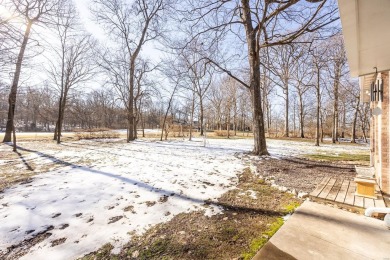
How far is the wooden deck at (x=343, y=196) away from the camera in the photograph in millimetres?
2963

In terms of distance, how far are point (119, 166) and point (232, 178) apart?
3.90 metres

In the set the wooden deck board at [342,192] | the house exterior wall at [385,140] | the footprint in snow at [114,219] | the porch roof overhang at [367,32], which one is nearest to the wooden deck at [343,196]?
the wooden deck board at [342,192]

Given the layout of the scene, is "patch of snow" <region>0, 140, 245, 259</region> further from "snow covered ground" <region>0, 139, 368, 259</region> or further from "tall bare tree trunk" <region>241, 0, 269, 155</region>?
"tall bare tree trunk" <region>241, 0, 269, 155</region>

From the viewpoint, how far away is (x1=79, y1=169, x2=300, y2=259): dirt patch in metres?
2.22

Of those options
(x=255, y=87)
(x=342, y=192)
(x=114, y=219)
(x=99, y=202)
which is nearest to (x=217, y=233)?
(x=114, y=219)

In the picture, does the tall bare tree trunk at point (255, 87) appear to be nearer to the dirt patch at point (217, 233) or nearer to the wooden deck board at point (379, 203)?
the dirt patch at point (217, 233)

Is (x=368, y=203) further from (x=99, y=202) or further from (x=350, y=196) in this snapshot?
(x=99, y=202)

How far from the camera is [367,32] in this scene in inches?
104

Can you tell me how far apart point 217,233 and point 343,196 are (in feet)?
8.24

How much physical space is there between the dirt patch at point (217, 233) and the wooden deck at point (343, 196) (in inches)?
18.5

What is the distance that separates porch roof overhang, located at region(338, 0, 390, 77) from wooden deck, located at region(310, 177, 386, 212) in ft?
8.47

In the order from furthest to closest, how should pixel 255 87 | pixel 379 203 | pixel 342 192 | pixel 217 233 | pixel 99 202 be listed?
pixel 255 87, pixel 99 202, pixel 342 192, pixel 379 203, pixel 217 233

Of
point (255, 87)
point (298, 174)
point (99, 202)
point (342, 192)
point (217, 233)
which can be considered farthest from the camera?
point (255, 87)

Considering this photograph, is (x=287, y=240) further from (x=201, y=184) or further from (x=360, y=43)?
(x=360, y=43)
